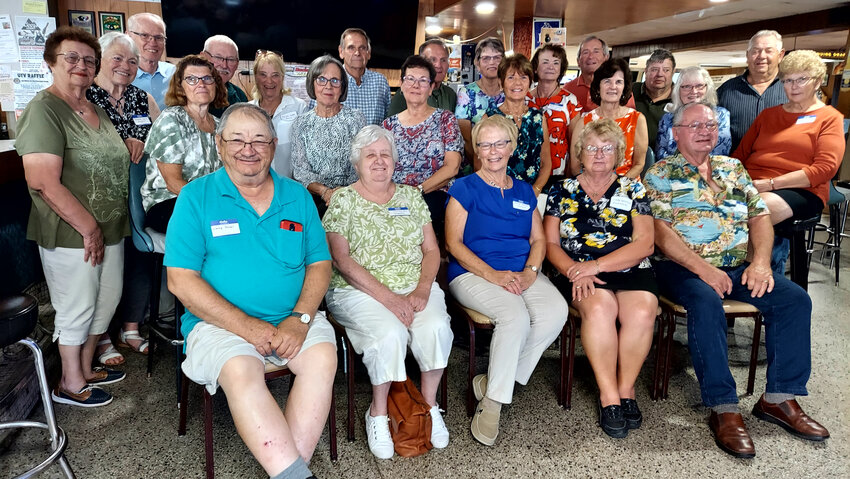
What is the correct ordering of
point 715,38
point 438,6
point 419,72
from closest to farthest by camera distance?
point 419,72
point 438,6
point 715,38

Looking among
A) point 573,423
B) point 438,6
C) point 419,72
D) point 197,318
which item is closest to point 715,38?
point 438,6

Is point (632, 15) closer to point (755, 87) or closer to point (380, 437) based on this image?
point (755, 87)

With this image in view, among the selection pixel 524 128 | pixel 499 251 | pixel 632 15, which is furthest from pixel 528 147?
pixel 632 15

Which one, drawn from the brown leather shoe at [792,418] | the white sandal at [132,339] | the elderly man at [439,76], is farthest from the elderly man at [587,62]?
the white sandal at [132,339]

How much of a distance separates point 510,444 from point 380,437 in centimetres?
52

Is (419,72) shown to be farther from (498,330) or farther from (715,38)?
(715,38)

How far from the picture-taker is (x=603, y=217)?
2482 mm

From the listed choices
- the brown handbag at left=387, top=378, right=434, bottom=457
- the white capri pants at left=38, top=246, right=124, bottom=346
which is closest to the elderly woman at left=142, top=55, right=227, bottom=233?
the white capri pants at left=38, top=246, right=124, bottom=346

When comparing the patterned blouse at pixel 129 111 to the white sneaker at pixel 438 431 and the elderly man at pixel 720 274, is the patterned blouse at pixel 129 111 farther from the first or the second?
the elderly man at pixel 720 274

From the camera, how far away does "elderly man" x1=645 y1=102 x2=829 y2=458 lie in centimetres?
226

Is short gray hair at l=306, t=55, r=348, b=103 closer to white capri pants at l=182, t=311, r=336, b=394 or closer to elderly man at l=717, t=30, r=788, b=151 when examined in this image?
white capri pants at l=182, t=311, r=336, b=394

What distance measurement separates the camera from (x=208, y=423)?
1.78 m

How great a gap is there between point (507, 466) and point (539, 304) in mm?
686

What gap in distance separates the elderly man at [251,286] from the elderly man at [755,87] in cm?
292
